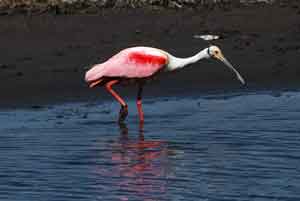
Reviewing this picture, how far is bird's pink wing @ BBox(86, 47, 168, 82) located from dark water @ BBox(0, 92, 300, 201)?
1.23 feet

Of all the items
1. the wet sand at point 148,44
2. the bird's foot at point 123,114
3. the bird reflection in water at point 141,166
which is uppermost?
the bird reflection in water at point 141,166

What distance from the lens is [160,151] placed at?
9352mm

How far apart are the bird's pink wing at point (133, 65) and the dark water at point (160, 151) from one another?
1.23 feet

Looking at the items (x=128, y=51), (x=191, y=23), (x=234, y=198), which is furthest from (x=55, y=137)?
(x=191, y=23)

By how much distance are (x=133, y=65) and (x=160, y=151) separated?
192 cm

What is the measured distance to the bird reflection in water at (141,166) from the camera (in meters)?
7.93

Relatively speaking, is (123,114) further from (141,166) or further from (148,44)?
(148,44)

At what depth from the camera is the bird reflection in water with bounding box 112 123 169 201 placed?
793cm

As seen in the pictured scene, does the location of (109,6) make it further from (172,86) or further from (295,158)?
(295,158)

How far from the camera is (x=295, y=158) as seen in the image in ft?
29.1

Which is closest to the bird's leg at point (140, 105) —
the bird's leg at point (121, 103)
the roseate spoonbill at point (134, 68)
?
the roseate spoonbill at point (134, 68)

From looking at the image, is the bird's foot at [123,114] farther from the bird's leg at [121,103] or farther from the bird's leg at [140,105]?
the bird's leg at [140,105]

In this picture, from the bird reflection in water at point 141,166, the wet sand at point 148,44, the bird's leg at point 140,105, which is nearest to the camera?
the bird reflection in water at point 141,166

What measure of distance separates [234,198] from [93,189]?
39.3 inches
